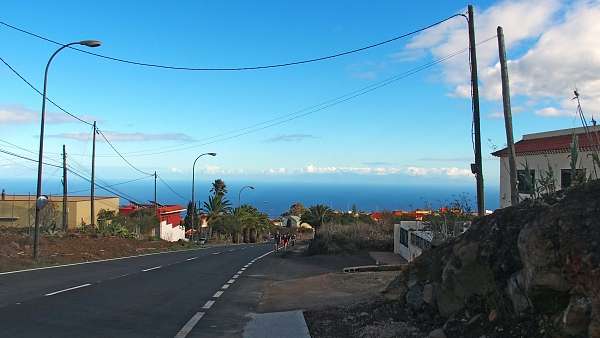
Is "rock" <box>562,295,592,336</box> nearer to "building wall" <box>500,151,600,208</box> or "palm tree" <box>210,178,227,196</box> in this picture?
"building wall" <box>500,151,600,208</box>

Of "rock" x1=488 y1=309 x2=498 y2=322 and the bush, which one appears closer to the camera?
"rock" x1=488 y1=309 x2=498 y2=322

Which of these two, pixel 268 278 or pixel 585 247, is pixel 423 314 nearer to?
pixel 585 247

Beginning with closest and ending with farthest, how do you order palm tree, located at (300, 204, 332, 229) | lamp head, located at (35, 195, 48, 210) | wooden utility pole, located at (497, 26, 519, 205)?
1. wooden utility pole, located at (497, 26, 519, 205)
2. lamp head, located at (35, 195, 48, 210)
3. palm tree, located at (300, 204, 332, 229)

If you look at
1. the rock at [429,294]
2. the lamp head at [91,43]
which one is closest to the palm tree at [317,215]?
the lamp head at [91,43]

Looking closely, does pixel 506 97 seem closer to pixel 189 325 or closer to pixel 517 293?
pixel 517 293

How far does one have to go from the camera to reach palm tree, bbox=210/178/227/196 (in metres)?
88.1

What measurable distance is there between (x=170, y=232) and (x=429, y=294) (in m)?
80.4

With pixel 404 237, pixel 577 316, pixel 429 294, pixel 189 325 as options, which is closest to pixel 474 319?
pixel 429 294

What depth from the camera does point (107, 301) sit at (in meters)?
11.9

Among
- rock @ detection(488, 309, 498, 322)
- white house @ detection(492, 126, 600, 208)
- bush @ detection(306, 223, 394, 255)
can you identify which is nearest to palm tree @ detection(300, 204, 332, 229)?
bush @ detection(306, 223, 394, 255)

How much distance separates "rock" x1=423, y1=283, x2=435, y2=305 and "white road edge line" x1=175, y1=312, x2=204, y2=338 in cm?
360

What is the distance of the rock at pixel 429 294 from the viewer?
7.84m

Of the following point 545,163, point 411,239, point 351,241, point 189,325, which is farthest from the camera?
point 351,241

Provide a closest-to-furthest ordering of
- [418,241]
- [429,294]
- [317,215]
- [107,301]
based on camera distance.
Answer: [429,294]
[107,301]
[418,241]
[317,215]
